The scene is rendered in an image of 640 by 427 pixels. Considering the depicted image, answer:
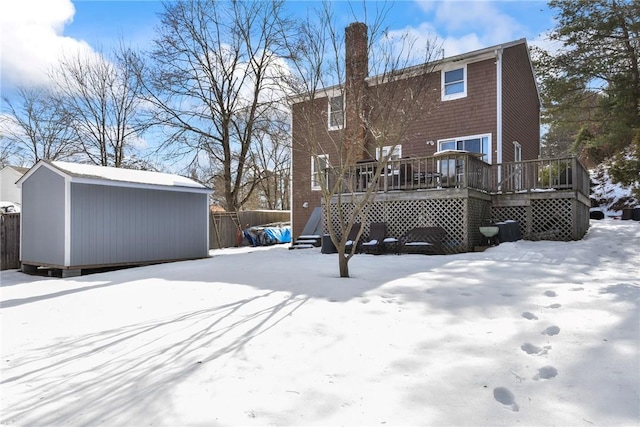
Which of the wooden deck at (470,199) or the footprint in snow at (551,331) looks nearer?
the footprint in snow at (551,331)

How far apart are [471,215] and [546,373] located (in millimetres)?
7286

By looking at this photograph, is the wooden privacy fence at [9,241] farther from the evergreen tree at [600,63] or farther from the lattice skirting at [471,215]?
the evergreen tree at [600,63]

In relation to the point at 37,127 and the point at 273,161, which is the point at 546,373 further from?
the point at 37,127

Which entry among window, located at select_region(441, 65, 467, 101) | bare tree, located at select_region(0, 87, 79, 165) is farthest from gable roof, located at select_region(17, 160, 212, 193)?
bare tree, located at select_region(0, 87, 79, 165)

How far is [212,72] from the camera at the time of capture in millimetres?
17984

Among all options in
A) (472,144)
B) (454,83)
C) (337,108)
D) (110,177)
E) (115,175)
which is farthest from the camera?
(454,83)

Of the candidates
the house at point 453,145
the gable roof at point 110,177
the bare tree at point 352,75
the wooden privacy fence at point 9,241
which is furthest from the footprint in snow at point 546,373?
the wooden privacy fence at point 9,241

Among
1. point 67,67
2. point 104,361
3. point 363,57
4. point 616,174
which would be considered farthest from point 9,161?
point 616,174

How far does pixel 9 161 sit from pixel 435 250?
29.4 meters

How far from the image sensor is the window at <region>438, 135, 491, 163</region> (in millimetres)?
11969

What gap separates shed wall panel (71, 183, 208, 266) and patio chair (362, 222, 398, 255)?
200 inches

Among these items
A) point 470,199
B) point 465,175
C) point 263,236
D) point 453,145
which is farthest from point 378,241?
point 263,236

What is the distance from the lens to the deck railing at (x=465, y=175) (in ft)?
31.9

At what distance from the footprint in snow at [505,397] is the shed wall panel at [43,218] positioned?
969 cm
